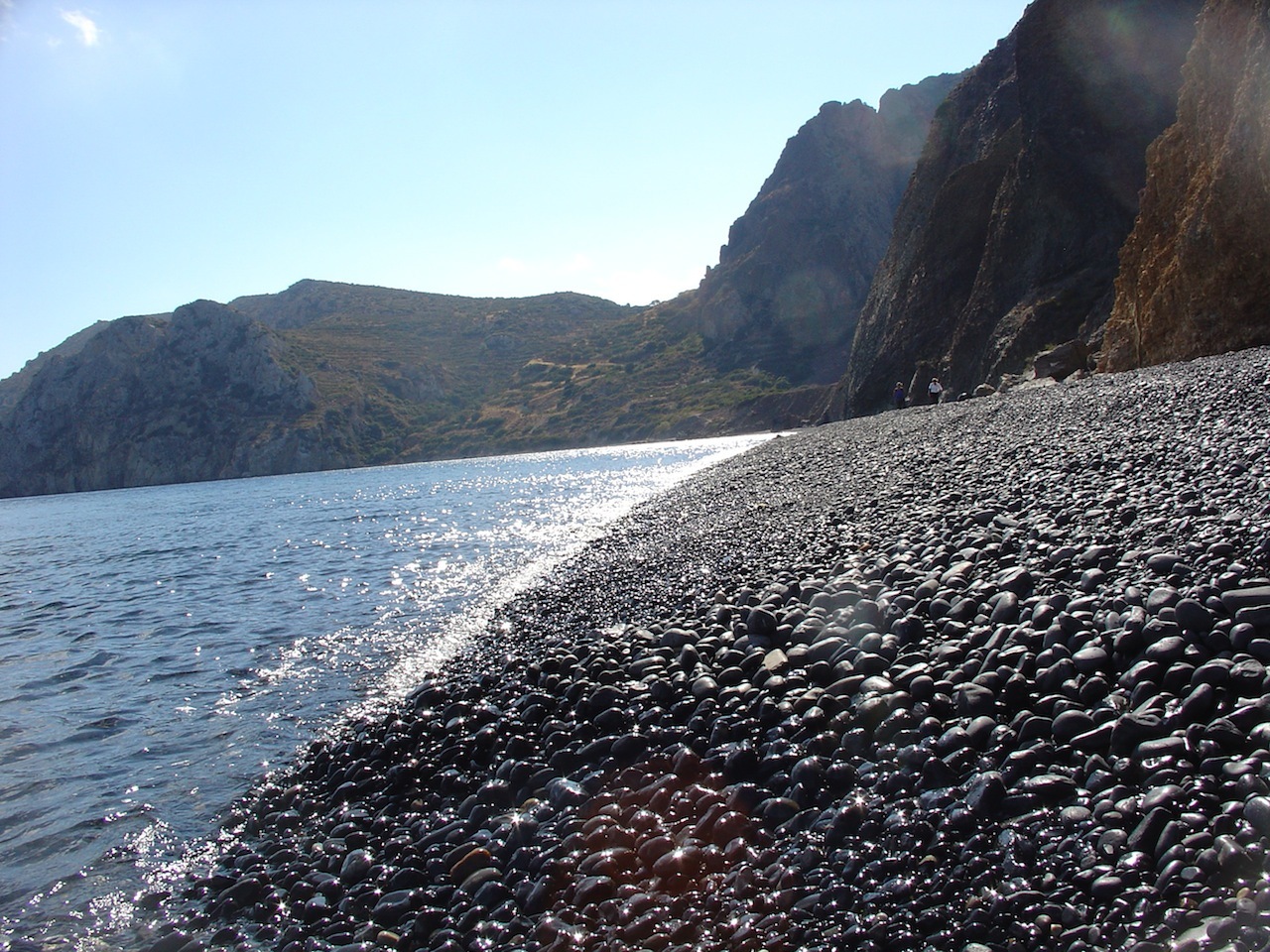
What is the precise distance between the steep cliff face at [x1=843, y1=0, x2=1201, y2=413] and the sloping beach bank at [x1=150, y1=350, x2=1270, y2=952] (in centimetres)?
3464

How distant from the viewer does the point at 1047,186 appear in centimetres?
4697

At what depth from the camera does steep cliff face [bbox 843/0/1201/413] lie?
Answer: 41219 mm

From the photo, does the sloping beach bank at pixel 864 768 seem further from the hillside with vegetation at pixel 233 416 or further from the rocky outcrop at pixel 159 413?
the rocky outcrop at pixel 159 413

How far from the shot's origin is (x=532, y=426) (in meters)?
149

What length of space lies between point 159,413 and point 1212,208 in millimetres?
165672

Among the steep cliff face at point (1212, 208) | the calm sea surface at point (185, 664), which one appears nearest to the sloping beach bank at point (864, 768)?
the calm sea surface at point (185, 664)

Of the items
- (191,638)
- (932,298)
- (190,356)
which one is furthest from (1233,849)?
(190,356)

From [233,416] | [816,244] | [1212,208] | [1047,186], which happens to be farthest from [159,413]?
[1212,208]

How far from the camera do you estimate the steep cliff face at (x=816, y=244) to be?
17012cm

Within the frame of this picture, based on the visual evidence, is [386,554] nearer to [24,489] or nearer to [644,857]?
[644,857]

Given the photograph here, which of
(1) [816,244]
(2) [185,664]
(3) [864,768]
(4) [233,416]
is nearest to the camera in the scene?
(3) [864,768]

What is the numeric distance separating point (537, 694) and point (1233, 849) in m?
6.84

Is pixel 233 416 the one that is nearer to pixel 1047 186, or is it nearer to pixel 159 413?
pixel 159 413

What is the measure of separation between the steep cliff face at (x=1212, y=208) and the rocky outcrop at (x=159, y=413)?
5440 inches
